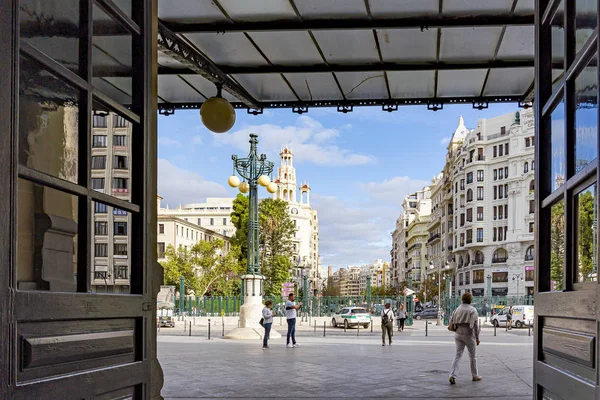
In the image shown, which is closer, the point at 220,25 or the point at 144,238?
the point at 144,238

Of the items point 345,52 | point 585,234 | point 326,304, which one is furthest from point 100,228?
point 326,304

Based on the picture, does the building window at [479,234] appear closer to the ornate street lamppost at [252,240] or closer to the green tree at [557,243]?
the ornate street lamppost at [252,240]

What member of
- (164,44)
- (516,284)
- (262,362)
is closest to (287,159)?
(516,284)

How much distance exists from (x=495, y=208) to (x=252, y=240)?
206ft

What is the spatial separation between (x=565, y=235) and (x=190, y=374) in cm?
1110

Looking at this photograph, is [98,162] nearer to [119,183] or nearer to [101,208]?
[101,208]

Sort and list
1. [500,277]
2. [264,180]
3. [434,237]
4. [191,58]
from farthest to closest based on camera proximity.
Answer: [434,237] < [500,277] < [264,180] < [191,58]

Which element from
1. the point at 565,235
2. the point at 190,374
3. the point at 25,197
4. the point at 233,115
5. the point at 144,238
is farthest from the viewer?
the point at 190,374

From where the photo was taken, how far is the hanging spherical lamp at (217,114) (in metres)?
7.56

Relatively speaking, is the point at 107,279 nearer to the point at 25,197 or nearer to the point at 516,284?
the point at 25,197

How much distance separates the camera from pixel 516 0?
5.82 m

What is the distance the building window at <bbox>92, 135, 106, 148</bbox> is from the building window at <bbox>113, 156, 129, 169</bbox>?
20cm

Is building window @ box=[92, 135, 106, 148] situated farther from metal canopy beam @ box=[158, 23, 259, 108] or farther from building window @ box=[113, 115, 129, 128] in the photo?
metal canopy beam @ box=[158, 23, 259, 108]

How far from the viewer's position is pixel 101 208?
3203 mm
